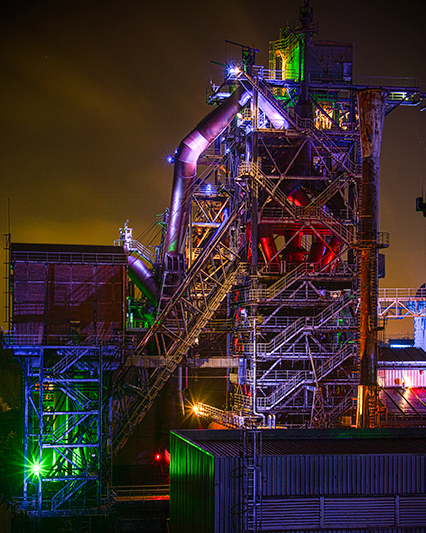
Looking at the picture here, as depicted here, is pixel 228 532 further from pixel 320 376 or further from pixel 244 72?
pixel 244 72

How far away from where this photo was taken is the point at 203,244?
5862 cm

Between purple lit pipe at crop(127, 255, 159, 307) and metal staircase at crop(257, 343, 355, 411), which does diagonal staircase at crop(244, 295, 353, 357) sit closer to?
metal staircase at crop(257, 343, 355, 411)

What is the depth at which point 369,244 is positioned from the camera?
39.6 m

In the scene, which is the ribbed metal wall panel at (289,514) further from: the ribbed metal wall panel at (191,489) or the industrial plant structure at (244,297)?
the industrial plant structure at (244,297)

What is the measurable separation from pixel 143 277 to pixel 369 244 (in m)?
19.9

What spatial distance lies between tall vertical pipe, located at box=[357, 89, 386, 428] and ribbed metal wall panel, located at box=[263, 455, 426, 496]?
517 inches

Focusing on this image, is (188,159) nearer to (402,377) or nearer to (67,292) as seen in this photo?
(67,292)

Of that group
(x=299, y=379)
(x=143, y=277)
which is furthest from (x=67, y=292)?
(x=299, y=379)

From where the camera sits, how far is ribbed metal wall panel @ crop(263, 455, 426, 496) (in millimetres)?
24469

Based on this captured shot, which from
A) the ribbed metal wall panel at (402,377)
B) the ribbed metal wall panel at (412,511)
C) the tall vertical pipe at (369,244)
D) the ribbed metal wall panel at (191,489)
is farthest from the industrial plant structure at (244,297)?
the ribbed metal wall panel at (412,511)

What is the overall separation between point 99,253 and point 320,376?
1610 cm

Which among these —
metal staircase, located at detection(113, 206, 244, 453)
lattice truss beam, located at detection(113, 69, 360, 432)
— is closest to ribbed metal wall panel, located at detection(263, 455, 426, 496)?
lattice truss beam, located at detection(113, 69, 360, 432)

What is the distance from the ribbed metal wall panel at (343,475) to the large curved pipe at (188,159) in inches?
1078

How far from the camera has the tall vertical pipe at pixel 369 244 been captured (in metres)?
39.2
